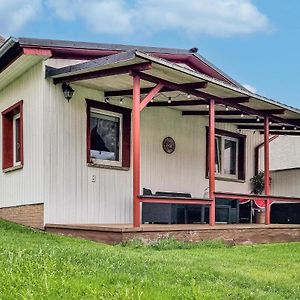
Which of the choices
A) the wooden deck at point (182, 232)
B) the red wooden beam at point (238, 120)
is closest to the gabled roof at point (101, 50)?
the red wooden beam at point (238, 120)

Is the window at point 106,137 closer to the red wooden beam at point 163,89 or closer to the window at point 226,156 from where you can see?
the red wooden beam at point 163,89

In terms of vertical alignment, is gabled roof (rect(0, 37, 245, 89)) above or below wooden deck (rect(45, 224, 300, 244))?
above

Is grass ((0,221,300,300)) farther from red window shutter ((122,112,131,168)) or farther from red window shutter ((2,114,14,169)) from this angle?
red window shutter ((2,114,14,169))

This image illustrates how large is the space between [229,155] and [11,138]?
6.37 meters

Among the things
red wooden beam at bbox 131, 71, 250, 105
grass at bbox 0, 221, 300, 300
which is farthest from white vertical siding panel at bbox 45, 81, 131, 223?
grass at bbox 0, 221, 300, 300

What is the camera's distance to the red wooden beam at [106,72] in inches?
351

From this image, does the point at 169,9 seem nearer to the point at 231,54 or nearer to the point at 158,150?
the point at 231,54

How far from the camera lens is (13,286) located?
432cm

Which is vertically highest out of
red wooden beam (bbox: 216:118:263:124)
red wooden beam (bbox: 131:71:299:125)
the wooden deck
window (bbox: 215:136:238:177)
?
red wooden beam (bbox: 131:71:299:125)

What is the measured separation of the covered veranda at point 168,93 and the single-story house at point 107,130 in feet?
0.07

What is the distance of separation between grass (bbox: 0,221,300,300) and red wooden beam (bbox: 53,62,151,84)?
305cm

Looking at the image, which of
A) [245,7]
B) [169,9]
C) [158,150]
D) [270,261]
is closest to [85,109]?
[158,150]

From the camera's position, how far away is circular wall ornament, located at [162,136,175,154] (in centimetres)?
1269

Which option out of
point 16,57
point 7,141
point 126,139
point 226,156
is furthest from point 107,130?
point 226,156
